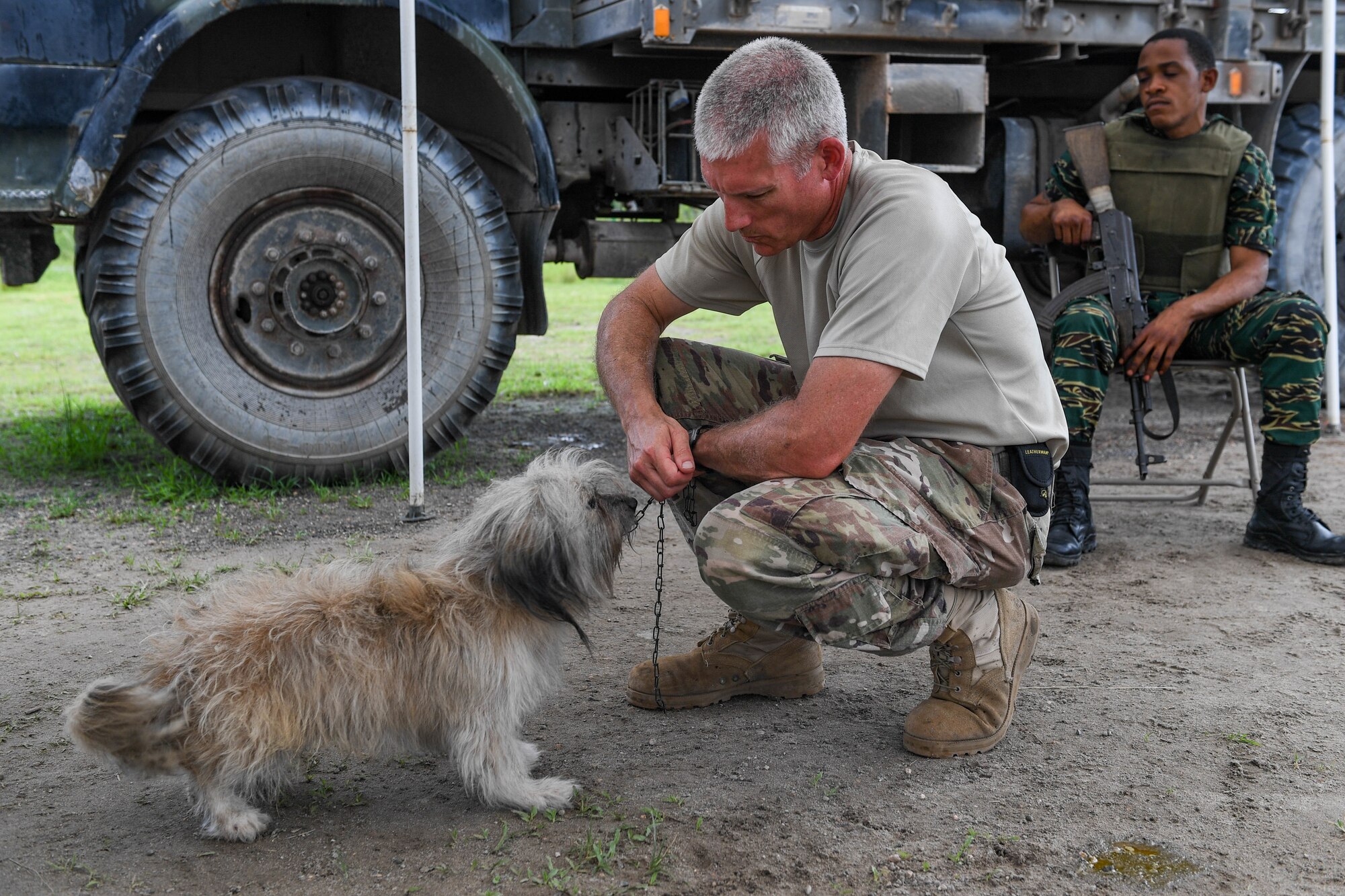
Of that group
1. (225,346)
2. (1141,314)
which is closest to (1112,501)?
(1141,314)


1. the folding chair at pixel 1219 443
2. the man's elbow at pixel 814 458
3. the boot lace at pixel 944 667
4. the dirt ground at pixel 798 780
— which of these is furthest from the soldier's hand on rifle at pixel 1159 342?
the man's elbow at pixel 814 458

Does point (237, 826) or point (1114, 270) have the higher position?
point (1114, 270)

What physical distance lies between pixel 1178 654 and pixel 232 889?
2764mm

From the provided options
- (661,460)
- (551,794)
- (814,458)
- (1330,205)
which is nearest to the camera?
(551,794)

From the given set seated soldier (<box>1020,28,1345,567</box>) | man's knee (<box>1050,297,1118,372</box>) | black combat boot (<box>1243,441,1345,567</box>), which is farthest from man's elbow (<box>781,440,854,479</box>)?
black combat boot (<box>1243,441,1345,567</box>)

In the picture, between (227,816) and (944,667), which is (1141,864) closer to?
(944,667)

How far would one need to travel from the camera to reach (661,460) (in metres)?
2.91

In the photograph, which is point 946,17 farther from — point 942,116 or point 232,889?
point 232,889

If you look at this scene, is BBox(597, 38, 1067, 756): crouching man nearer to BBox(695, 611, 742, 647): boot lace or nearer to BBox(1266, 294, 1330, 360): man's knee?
BBox(695, 611, 742, 647): boot lace

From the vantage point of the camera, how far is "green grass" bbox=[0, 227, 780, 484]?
19.0ft

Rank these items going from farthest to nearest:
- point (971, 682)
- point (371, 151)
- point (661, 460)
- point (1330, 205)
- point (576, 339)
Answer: point (576, 339), point (1330, 205), point (371, 151), point (971, 682), point (661, 460)

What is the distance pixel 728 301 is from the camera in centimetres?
348

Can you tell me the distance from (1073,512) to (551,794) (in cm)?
277

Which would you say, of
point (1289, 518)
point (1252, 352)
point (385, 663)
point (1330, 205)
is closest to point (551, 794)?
point (385, 663)
